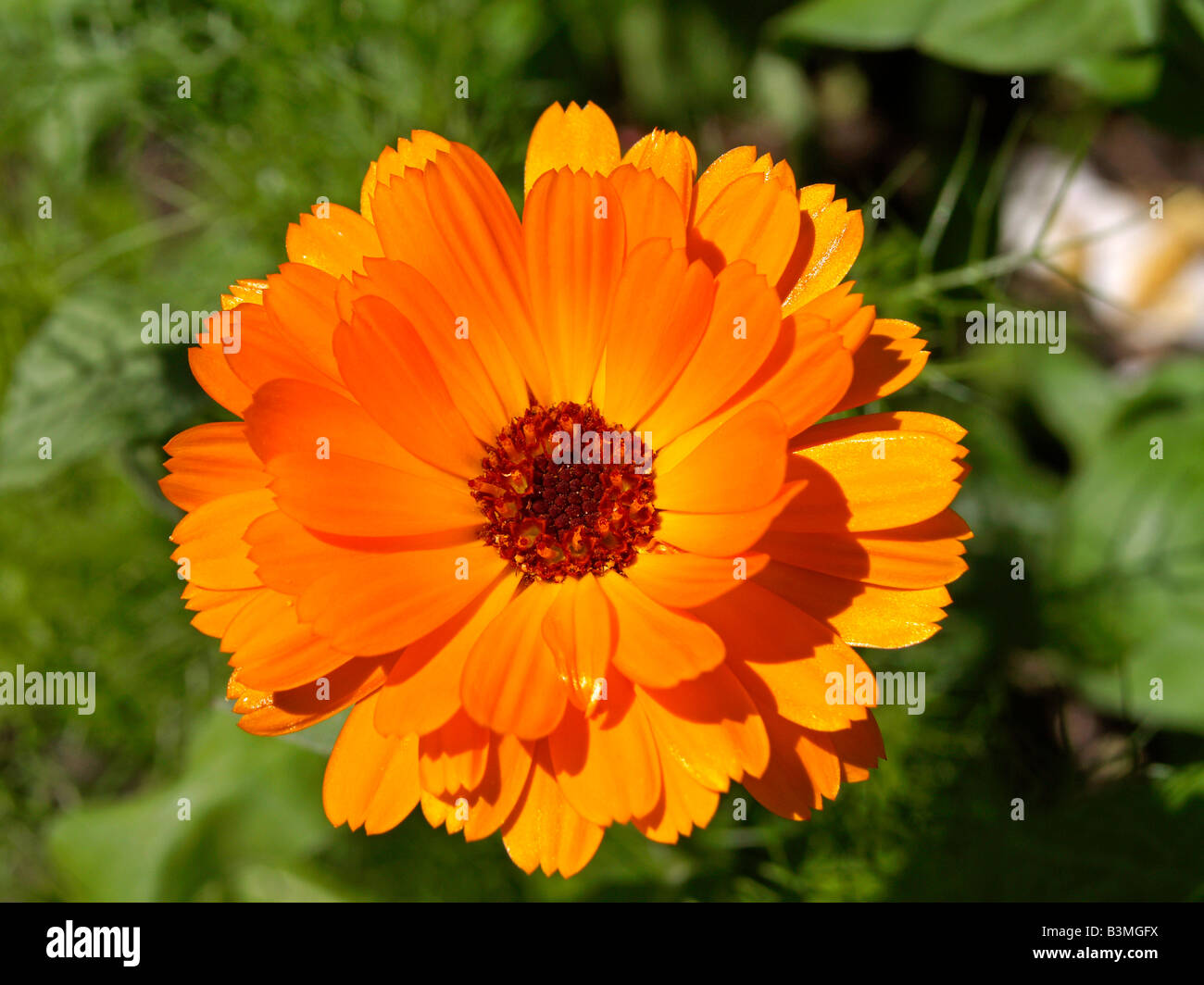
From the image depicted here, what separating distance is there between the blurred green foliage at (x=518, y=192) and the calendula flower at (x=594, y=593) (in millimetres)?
488

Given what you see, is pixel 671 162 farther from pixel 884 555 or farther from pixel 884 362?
pixel 884 555

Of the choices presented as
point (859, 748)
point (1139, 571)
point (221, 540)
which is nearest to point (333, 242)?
point (221, 540)

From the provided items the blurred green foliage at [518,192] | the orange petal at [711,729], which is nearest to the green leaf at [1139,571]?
the blurred green foliage at [518,192]

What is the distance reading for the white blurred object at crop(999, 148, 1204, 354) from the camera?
3166mm

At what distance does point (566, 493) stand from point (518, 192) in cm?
109

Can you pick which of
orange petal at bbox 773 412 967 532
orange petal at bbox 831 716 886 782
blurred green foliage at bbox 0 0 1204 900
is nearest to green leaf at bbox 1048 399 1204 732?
blurred green foliage at bbox 0 0 1204 900

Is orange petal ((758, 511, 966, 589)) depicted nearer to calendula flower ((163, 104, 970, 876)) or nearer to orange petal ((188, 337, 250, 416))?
calendula flower ((163, 104, 970, 876))

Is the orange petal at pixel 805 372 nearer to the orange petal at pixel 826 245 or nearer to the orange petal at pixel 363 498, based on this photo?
the orange petal at pixel 826 245

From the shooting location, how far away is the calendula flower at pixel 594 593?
4.24ft

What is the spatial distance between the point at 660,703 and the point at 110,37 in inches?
96.0
